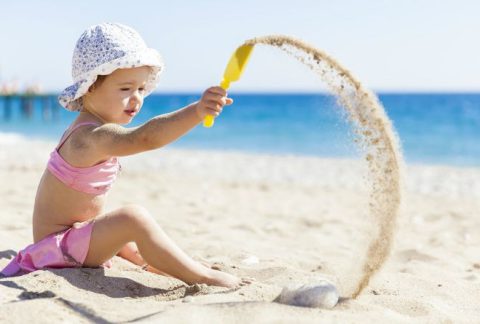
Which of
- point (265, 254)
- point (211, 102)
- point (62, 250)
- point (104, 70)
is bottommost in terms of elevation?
point (265, 254)

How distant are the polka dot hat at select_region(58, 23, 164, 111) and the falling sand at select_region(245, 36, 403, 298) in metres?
0.74

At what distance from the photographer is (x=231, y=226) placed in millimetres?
5219

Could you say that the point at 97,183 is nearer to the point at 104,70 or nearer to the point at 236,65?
the point at 104,70

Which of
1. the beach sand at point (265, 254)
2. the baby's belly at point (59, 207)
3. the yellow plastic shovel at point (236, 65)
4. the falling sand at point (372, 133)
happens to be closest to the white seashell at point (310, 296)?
the beach sand at point (265, 254)

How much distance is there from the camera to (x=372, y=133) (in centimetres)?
265

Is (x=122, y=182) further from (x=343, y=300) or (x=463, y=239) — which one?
(x=343, y=300)

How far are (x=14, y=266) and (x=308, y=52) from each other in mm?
1918

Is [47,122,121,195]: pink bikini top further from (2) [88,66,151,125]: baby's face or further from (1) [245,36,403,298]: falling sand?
(1) [245,36,403,298]: falling sand

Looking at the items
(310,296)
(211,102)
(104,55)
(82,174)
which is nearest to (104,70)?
(104,55)

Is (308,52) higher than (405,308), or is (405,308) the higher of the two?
(308,52)

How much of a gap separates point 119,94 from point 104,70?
0.15 meters

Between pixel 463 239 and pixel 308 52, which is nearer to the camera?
Result: pixel 308 52

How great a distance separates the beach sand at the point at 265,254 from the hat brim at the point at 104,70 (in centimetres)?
93

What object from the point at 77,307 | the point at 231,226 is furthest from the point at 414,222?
the point at 77,307
